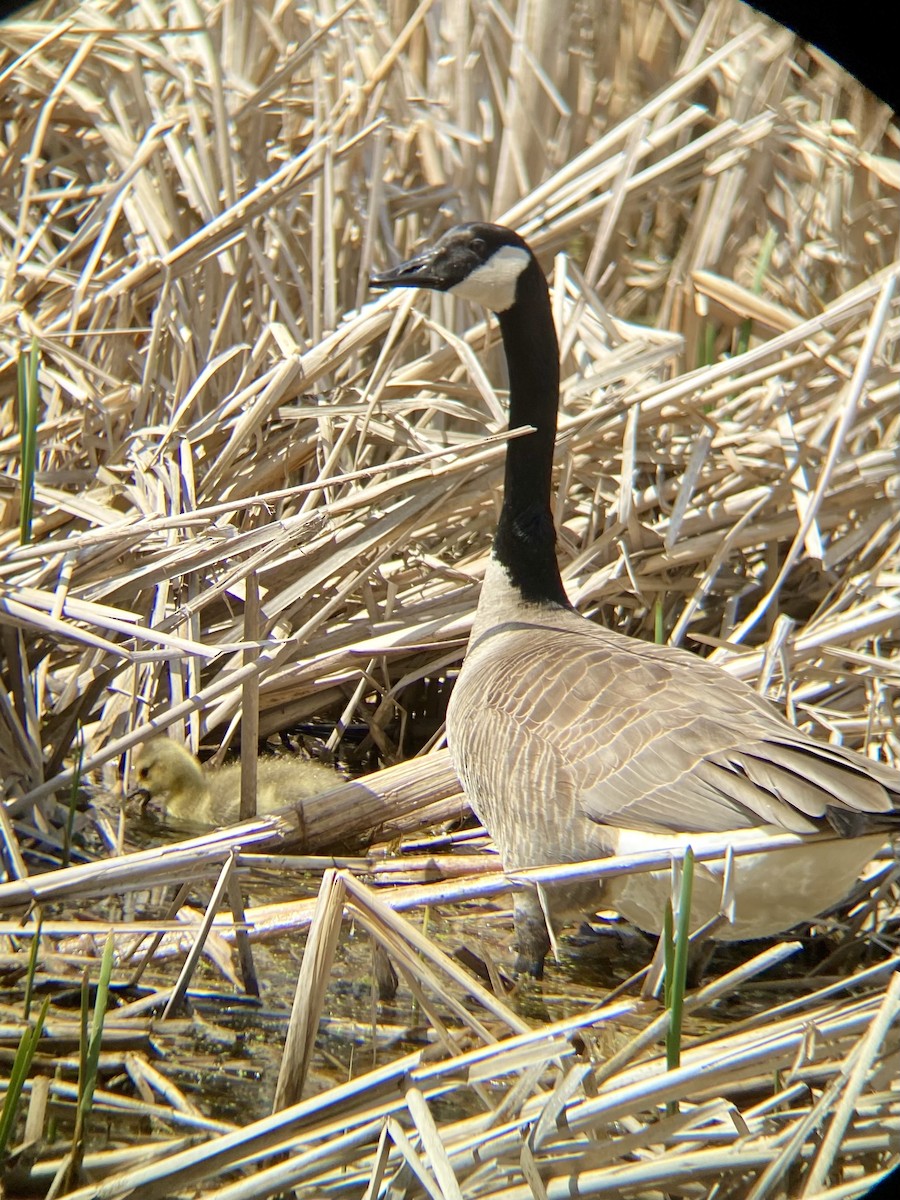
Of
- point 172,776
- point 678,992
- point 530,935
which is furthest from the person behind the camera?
point 172,776

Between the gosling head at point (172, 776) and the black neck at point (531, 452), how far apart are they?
0.95 metres

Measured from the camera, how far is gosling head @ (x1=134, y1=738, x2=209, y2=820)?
11.1 feet

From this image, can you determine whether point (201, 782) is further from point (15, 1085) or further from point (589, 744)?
point (15, 1085)

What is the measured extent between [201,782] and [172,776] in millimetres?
81

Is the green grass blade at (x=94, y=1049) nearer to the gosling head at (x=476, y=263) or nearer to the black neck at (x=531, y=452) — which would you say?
the black neck at (x=531, y=452)

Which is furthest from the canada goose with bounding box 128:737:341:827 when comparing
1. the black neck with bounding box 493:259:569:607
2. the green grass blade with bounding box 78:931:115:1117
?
the green grass blade with bounding box 78:931:115:1117

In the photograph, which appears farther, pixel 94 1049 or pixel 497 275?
pixel 497 275

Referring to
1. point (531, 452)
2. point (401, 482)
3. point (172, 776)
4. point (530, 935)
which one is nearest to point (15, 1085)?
point (530, 935)

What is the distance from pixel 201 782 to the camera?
344 centimetres

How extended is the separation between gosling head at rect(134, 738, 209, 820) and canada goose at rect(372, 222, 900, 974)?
73cm

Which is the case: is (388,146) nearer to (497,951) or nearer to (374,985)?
(497,951)

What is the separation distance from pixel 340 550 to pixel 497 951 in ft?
3.76

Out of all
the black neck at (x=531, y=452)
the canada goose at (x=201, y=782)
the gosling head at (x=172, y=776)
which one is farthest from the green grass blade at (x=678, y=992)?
the gosling head at (x=172, y=776)

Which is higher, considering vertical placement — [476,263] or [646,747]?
[476,263]
